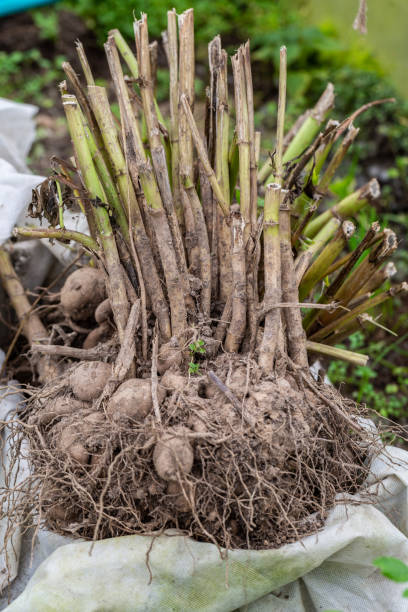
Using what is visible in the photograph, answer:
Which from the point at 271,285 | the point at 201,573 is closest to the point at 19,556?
the point at 201,573

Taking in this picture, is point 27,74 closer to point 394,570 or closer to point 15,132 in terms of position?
point 15,132

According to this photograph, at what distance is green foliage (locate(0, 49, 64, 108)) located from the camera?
373 centimetres

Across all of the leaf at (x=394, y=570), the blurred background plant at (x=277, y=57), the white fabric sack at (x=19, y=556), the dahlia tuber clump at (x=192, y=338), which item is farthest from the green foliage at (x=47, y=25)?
the leaf at (x=394, y=570)

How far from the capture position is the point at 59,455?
116 centimetres

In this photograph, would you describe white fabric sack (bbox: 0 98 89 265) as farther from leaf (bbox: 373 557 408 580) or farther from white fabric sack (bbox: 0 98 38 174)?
leaf (bbox: 373 557 408 580)

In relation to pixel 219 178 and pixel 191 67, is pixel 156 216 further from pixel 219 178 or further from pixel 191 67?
pixel 191 67

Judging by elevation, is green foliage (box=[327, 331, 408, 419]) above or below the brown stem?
below

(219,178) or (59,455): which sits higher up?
(219,178)

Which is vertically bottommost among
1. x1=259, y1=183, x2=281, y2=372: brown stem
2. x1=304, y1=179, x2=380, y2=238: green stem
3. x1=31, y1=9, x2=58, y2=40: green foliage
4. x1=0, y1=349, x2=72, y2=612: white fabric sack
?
x1=0, y1=349, x2=72, y2=612: white fabric sack

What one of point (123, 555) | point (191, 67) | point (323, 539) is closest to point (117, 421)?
point (123, 555)

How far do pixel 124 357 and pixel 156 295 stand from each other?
6.4 inches

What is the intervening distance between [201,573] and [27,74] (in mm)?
3708

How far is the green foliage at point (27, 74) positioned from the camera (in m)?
3.73

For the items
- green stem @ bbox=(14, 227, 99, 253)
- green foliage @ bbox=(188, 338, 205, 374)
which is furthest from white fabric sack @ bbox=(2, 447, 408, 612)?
green stem @ bbox=(14, 227, 99, 253)
